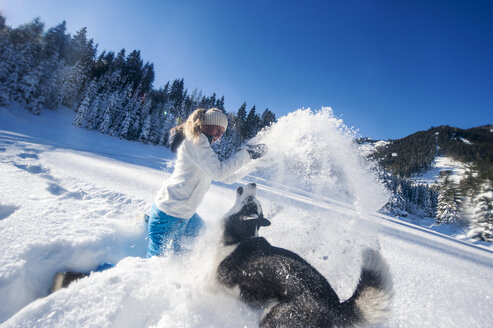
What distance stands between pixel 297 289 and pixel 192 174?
1742mm

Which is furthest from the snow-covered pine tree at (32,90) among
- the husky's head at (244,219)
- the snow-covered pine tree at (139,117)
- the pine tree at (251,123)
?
the husky's head at (244,219)

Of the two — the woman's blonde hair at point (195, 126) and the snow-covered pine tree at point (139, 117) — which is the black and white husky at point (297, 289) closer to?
the woman's blonde hair at point (195, 126)

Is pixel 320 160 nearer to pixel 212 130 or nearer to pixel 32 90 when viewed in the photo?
pixel 212 130

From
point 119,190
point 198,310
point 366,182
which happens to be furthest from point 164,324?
point 119,190

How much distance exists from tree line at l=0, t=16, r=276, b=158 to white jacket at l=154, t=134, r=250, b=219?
2744 cm

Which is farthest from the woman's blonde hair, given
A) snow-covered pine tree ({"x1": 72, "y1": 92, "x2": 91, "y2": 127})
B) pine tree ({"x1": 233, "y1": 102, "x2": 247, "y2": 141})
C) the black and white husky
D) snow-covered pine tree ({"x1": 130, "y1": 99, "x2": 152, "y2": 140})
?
pine tree ({"x1": 233, "y1": 102, "x2": 247, "y2": 141})

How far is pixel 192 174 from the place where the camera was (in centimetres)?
259

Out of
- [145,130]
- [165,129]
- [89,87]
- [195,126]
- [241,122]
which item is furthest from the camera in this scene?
[241,122]

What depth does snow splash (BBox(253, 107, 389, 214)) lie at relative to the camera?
271 centimetres

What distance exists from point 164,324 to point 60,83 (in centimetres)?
4768

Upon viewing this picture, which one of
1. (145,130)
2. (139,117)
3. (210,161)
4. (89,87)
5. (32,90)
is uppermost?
(89,87)

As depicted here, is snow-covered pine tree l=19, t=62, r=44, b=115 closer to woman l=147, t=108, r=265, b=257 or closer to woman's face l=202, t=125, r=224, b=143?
woman l=147, t=108, r=265, b=257

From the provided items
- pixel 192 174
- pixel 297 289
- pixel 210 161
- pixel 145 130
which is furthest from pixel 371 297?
pixel 145 130

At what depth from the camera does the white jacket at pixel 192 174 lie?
2.32m
